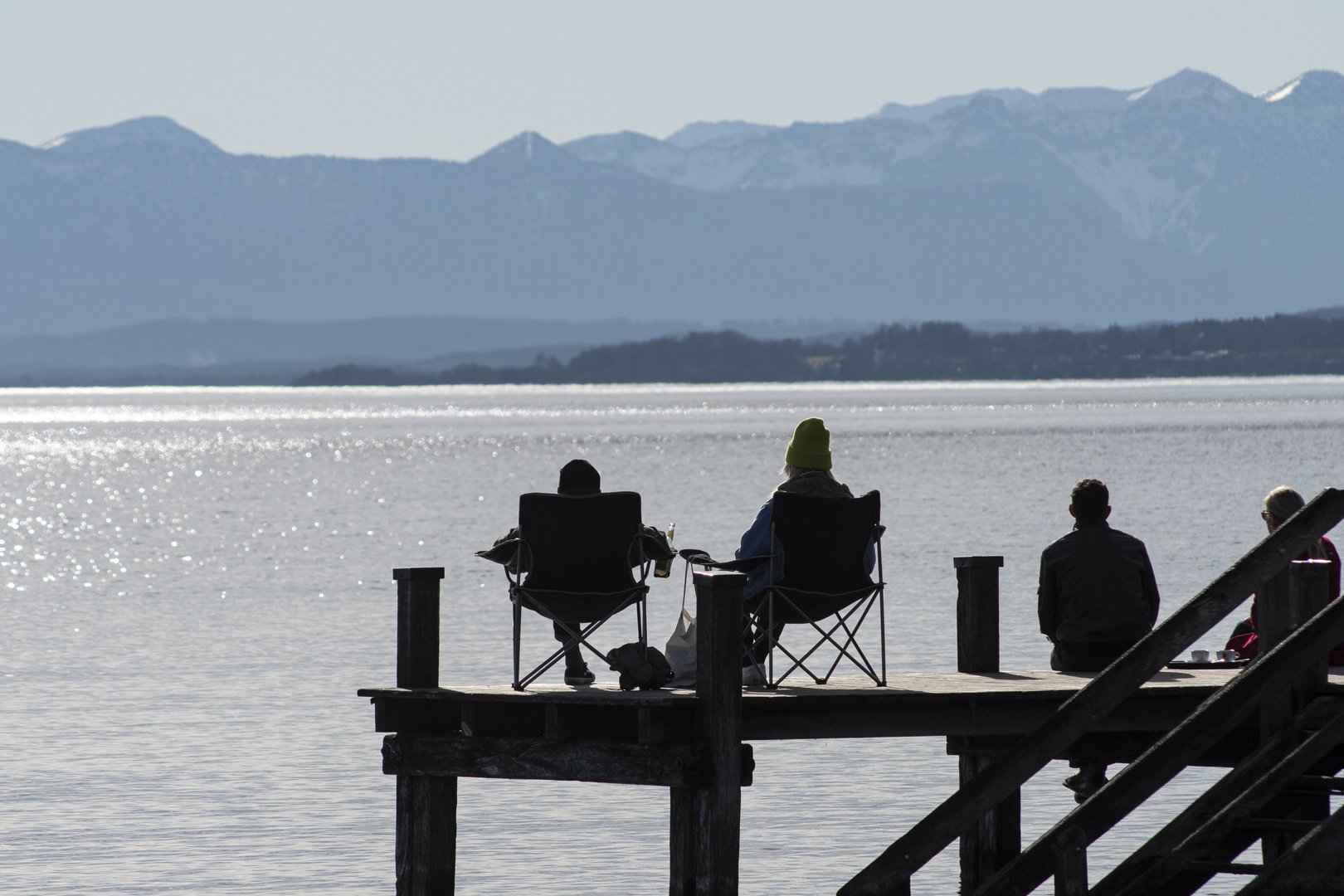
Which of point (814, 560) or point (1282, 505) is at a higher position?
point (1282, 505)

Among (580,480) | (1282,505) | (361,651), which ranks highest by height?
(580,480)

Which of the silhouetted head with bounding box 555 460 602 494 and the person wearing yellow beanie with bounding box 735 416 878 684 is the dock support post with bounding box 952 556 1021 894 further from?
the silhouetted head with bounding box 555 460 602 494

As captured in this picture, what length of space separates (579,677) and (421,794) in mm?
957

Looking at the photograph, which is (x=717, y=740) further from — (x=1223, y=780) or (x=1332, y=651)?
(x=1332, y=651)

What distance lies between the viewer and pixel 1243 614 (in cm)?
2028

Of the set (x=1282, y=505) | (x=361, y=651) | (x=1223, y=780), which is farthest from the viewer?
(x=361, y=651)

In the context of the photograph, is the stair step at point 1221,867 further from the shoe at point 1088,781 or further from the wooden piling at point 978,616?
the wooden piling at point 978,616

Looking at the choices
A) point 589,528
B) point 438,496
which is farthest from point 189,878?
point 438,496

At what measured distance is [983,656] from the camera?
9641mm

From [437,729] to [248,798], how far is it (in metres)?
5.43

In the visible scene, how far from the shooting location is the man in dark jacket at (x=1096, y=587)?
9.02 m

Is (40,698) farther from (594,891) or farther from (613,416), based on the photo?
(613,416)

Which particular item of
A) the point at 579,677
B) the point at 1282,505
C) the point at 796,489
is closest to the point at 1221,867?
the point at 1282,505

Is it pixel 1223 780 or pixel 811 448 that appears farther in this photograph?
pixel 811 448
